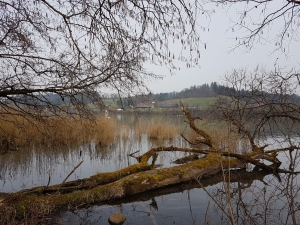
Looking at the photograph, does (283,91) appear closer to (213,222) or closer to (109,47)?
(213,222)

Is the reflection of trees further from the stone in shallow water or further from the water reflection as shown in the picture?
the water reflection

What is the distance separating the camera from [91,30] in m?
2.67

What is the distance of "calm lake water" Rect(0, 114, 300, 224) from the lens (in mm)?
3843

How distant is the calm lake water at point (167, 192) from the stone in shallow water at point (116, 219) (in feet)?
0.33

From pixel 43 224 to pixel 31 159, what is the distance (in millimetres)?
4946

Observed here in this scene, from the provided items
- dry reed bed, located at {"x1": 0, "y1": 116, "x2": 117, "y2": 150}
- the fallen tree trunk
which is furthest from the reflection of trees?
dry reed bed, located at {"x1": 0, "y1": 116, "x2": 117, "y2": 150}

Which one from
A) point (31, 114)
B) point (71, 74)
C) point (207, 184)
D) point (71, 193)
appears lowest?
point (207, 184)

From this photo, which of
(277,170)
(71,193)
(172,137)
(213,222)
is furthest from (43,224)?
(172,137)

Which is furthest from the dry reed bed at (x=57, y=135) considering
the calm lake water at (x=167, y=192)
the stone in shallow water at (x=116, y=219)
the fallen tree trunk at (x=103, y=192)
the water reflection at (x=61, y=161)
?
the stone in shallow water at (x=116, y=219)

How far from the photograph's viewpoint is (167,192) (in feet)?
17.0

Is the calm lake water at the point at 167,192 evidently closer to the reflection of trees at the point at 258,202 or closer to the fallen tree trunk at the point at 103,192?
the reflection of trees at the point at 258,202

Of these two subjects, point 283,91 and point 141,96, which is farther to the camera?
point 283,91

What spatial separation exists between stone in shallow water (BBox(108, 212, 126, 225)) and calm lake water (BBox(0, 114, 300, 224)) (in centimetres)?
10

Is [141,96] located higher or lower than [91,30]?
lower
